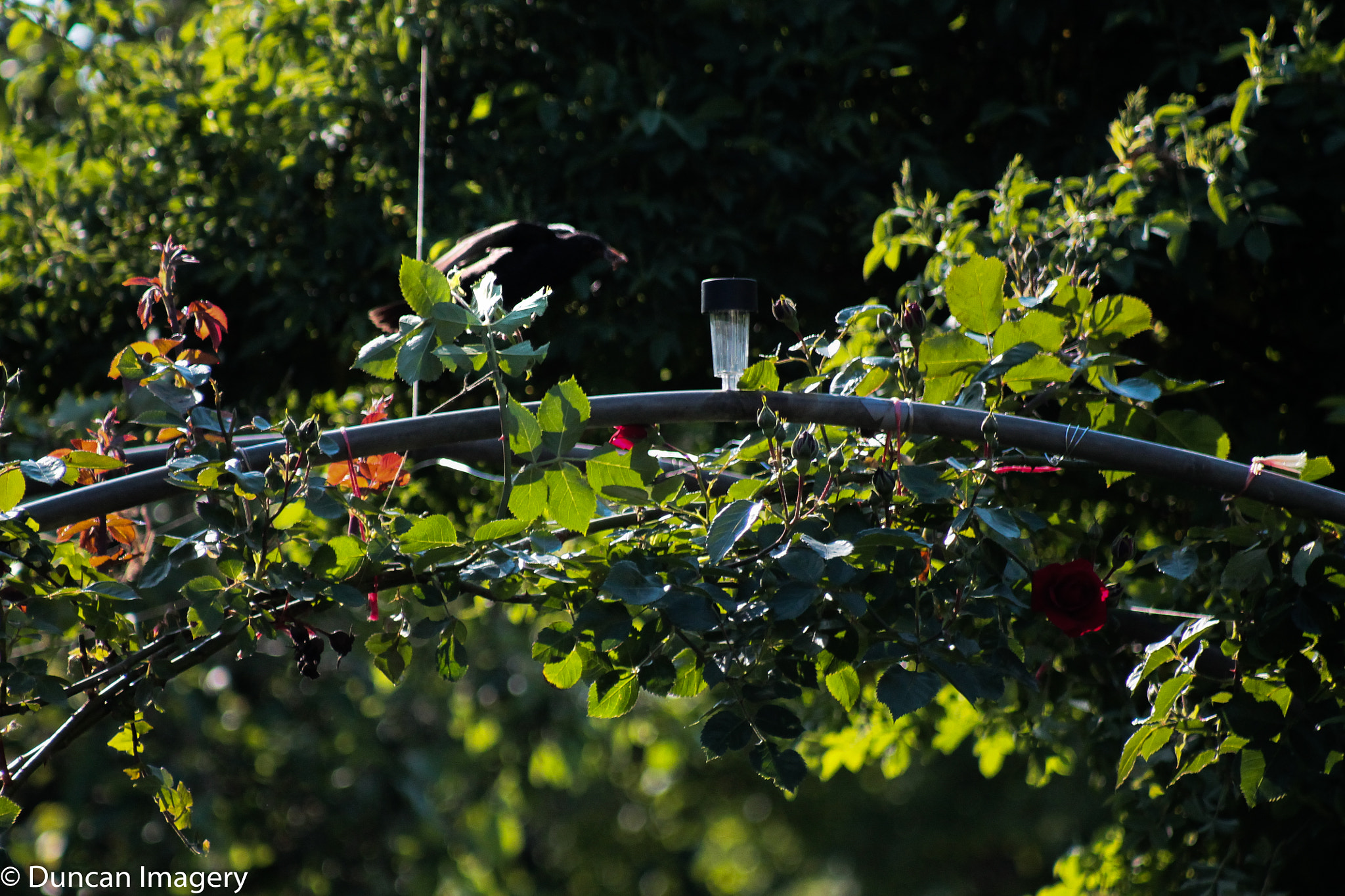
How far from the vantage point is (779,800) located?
9.88 metres

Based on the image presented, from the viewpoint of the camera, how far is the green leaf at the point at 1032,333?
148 centimetres

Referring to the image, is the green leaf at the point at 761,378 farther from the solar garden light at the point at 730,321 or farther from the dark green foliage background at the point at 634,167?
the dark green foliage background at the point at 634,167

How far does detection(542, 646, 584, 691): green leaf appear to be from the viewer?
1346mm

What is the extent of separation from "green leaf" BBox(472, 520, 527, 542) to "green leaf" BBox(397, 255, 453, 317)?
247mm

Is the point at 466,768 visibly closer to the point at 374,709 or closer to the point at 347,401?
the point at 374,709

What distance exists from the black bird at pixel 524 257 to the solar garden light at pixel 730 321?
318mm

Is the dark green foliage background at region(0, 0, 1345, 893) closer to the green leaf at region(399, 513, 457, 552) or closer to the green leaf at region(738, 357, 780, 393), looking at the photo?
the green leaf at region(738, 357, 780, 393)

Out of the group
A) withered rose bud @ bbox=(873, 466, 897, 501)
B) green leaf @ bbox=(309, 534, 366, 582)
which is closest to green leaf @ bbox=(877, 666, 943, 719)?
withered rose bud @ bbox=(873, 466, 897, 501)

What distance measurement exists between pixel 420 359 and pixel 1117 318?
39.5 inches

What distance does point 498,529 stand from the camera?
1266 mm

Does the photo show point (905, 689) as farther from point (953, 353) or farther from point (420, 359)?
point (420, 359)

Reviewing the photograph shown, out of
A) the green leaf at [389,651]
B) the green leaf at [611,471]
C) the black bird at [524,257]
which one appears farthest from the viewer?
the black bird at [524,257]

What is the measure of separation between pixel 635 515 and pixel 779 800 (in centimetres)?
902

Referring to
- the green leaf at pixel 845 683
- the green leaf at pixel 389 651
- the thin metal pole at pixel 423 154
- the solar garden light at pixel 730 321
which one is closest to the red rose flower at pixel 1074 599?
the green leaf at pixel 845 683
